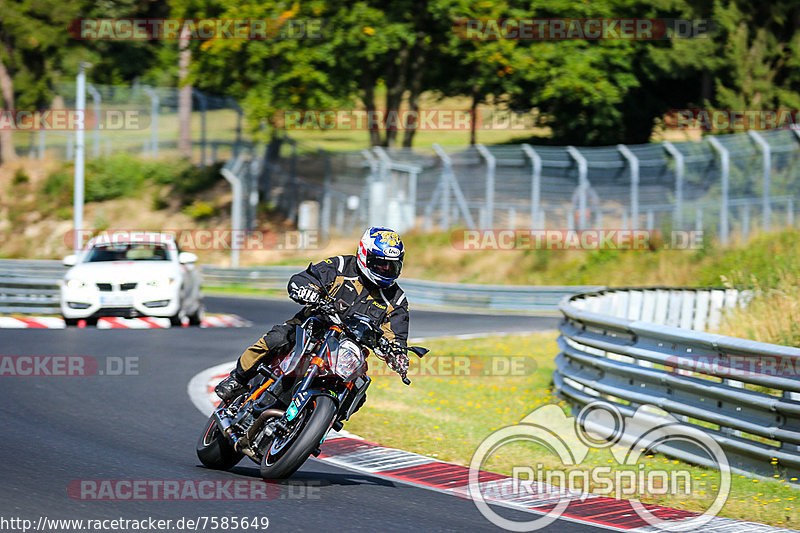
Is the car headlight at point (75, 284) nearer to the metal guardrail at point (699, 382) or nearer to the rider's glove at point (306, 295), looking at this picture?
the metal guardrail at point (699, 382)

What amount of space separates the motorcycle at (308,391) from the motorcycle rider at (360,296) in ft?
0.28

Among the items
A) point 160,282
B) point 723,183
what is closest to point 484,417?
point 160,282

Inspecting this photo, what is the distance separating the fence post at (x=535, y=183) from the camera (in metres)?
A: 30.4

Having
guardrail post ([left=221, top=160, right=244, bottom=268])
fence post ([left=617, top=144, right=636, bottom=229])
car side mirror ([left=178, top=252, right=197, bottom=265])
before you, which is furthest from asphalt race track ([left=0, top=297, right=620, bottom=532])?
guardrail post ([left=221, top=160, right=244, bottom=268])

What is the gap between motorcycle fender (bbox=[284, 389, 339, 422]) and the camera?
7.30 m

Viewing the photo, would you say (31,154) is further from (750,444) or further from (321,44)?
(750,444)

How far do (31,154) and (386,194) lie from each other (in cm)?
2403

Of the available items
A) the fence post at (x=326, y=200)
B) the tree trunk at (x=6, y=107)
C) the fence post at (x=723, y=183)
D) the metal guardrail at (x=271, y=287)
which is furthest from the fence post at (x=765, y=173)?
the tree trunk at (x=6, y=107)

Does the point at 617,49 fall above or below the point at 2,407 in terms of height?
above

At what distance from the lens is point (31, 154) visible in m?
52.5

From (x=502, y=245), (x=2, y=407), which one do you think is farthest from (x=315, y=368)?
(x=502, y=245)

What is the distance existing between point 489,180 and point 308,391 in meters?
24.6

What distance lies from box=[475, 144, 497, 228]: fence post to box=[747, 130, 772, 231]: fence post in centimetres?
733

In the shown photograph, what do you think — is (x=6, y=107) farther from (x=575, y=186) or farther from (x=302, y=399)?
(x=302, y=399)
